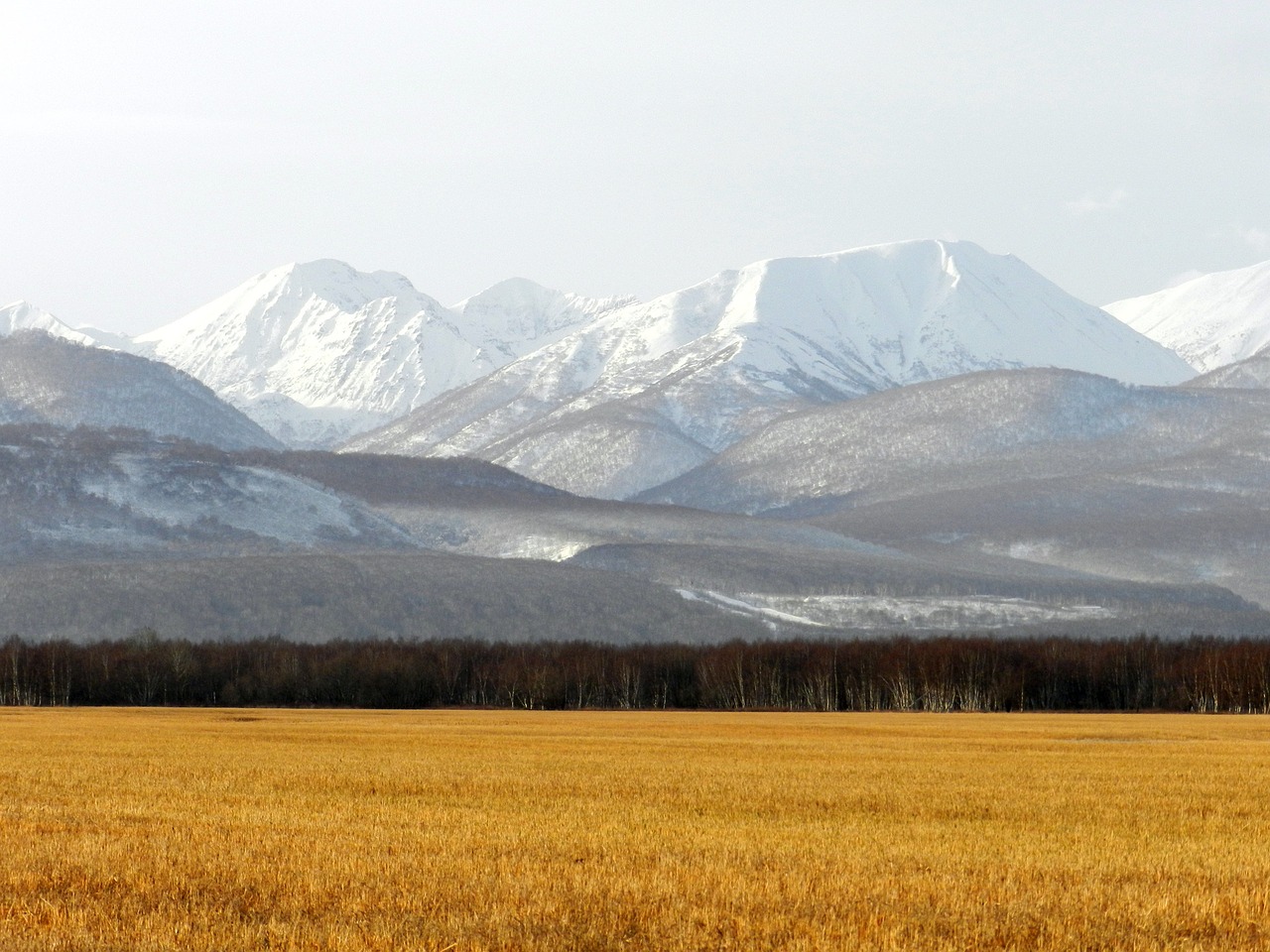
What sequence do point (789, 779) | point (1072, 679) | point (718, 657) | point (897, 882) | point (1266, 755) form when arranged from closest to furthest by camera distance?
point (897, 882) → point (789, 779) → point (1266, 755) → point (1072, 679) → point (718, 657)

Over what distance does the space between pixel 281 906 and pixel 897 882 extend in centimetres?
875

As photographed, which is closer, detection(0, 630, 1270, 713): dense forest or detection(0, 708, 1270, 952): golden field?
detection(0, 708, 1270, 952): golden field

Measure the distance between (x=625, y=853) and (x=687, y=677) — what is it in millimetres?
143097

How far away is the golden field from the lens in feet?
69.1

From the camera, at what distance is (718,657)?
174 m

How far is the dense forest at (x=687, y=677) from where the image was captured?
155875mm

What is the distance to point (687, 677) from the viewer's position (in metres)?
170

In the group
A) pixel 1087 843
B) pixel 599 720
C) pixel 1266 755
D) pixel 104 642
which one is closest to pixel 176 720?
pixel 599 720

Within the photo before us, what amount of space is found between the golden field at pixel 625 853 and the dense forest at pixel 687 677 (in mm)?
102648

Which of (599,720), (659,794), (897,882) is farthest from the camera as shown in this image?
(599,720)

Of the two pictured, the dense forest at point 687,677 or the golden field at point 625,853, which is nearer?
the golden field at point 625,853

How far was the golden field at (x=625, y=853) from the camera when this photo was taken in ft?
69.1

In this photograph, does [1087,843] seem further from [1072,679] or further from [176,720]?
[1072,679]

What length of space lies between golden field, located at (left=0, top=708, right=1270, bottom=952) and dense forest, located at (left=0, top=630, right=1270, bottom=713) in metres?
103
